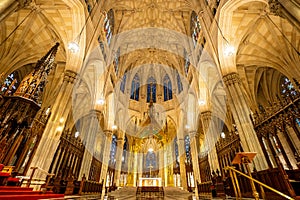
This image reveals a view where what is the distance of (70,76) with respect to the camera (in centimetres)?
877

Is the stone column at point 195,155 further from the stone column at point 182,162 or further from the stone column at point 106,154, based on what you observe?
the stone column at point 106,154

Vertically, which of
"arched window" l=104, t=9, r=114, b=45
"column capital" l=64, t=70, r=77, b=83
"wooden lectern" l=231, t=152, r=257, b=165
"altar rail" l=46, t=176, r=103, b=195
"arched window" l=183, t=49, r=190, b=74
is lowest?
"altar rail" l=46, t=176, r=103, b=195

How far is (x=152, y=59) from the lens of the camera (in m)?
24.8

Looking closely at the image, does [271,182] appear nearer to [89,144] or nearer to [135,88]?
[89,144]

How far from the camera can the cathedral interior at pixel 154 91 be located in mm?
6090

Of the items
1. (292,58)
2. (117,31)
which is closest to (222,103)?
(292,58)

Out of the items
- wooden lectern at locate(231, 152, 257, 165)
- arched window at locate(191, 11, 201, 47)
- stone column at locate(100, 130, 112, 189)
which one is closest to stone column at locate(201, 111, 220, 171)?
arched window at locate(191, 11, 201, 47)

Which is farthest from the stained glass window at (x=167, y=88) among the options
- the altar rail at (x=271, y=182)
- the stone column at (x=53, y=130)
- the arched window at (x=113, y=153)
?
the altar rail at (x=271, y=182)

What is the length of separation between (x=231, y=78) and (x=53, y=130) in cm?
959

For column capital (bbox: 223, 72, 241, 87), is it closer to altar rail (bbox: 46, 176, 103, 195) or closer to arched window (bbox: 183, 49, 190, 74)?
altar rail (bbox: 46, 176, 103, 195)

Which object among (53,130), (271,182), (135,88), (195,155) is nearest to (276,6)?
(271,182)

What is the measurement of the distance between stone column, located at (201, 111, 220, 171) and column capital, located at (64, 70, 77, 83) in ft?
34.3

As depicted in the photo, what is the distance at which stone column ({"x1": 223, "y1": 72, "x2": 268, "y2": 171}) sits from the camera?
256 inches

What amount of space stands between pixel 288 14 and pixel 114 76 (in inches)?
623
